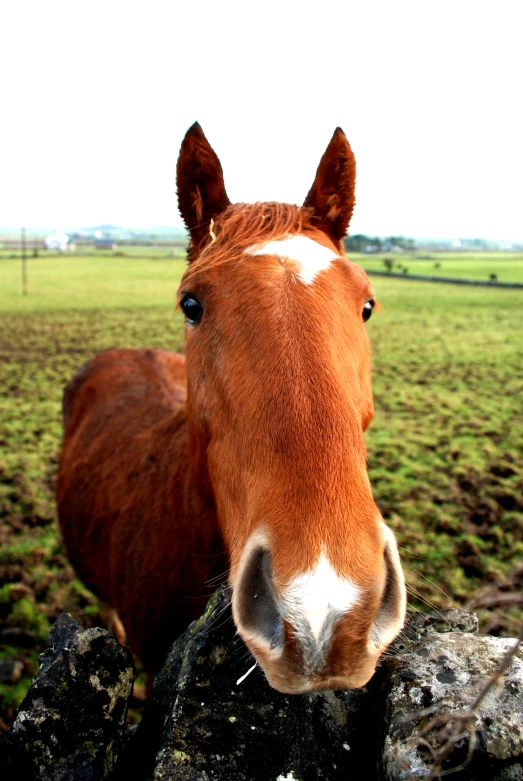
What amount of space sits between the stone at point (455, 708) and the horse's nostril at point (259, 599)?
41 centimetres

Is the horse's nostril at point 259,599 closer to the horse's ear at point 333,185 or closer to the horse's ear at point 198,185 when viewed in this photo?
the horse's ear at point 198,185

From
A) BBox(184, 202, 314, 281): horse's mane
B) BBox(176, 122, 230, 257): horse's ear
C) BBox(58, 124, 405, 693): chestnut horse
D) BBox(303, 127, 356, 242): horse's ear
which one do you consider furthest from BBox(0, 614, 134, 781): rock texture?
BBox(303, 127, 356, 242): horse's ear

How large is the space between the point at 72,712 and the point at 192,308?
4.94ft

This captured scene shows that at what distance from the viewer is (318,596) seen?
3.95 feet

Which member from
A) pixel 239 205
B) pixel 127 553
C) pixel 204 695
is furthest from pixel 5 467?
pixel 204 695

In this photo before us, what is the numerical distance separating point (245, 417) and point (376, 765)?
3.46 ft

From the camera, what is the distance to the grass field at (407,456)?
4665 millimetres

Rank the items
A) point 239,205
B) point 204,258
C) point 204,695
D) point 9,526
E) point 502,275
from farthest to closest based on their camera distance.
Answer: point 502,275
point 9,526
point 239,205
point 204,258
point 204,695

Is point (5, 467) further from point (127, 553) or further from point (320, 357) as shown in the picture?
point (320, 357)

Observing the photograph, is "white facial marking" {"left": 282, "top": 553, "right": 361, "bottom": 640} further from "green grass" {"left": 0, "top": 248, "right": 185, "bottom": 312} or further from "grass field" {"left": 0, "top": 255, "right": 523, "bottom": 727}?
"green grass" {"left": 0, "top": 248, "right": 185, "bottom": 312}

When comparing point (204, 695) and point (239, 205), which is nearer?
point (204, 695)

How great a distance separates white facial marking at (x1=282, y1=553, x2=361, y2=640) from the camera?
3.94ft

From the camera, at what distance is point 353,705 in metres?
1.52

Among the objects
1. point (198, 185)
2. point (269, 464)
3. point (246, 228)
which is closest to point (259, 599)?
point (269, 464)
